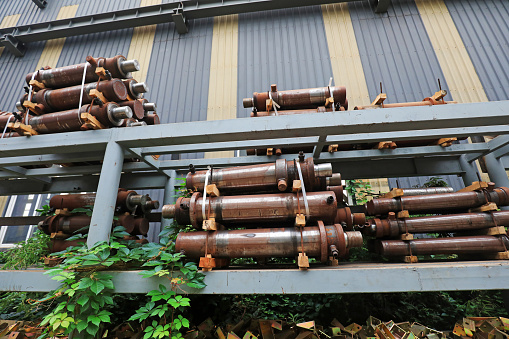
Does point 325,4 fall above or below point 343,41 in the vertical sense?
above

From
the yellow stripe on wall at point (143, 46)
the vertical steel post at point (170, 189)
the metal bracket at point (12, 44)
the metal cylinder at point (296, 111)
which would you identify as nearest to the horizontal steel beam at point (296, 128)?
the metal cylinder at point (296, 111)

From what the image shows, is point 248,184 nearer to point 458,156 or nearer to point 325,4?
point 458,156

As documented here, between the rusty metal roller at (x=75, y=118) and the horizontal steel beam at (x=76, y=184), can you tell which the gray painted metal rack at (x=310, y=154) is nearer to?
the horizontal steel beam at (x=76, y=184)

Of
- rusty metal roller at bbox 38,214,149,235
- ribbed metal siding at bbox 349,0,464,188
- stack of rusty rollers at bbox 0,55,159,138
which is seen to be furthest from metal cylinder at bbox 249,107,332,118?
ribbed metal siding at bbox 349,0,464,188

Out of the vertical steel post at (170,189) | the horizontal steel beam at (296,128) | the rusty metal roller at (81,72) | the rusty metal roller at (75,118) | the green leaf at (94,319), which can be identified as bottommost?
the green leaf at (94,319)

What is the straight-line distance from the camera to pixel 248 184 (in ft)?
7.17

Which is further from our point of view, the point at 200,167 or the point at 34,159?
the point at 200,167

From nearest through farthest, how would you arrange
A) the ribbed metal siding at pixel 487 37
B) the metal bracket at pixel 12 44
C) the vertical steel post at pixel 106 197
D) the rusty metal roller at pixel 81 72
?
the vertical steel post at pixel 106 197 < the rusty metal roller at pixel 81 72 < the ribbed metal siding at pixel 487 37 < the metal bracket at pixel 12 44

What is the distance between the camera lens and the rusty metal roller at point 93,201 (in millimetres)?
3016

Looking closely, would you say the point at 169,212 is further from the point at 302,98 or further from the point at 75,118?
the point at 302,98

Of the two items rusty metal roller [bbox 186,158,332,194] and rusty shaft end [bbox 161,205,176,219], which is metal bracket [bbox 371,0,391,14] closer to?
rusty metal roller [bbox 186,158,332,194]

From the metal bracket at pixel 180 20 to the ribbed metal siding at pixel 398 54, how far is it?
461 centimetres

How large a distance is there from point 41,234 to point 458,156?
5.93 metres

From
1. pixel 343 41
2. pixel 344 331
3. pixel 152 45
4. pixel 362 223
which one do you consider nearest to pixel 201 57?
pixel 152 45
